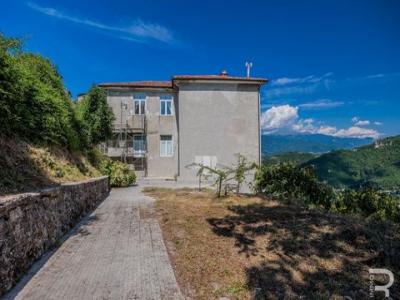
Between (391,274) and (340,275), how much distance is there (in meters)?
0.77

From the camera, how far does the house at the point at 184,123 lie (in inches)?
1025

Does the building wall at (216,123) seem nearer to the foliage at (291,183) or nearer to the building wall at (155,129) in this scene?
the building wall at (155,129)

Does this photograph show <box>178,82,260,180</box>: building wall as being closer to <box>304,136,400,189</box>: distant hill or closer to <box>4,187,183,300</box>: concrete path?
<box>4,187,183,300</box>: concrete path

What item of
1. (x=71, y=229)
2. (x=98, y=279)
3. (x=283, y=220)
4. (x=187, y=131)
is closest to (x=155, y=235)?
(x=71, y=229)

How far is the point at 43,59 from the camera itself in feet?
42.0

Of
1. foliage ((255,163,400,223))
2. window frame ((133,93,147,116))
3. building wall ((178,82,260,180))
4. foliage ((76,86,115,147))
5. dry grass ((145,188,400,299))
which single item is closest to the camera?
dry grass ((145,188,400,299))

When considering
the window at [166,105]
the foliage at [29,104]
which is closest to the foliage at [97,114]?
the window at [166,105]

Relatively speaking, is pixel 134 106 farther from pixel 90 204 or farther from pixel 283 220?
pixel 283 220

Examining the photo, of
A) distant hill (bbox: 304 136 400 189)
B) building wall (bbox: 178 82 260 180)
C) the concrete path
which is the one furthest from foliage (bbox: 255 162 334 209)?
distant hill (bbox: 304 136 400 189)

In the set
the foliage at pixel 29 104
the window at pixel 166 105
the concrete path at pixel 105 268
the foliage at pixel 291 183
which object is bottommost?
the concrete path at pixel 105 268

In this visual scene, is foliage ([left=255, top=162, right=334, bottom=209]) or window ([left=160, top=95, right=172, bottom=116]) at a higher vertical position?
window ([left=160, top=95, right=172, bottom=116])

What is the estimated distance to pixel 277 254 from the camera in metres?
5.56

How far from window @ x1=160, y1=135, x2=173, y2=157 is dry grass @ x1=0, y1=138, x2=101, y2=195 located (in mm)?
17421

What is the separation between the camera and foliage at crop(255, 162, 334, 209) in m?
15.0
